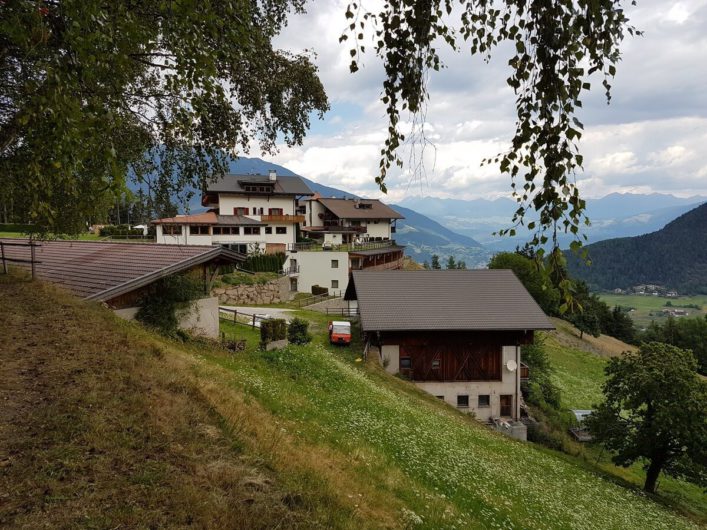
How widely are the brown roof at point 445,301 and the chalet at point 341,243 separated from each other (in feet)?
69.6

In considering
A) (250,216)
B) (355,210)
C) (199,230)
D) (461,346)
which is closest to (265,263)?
(199,230)

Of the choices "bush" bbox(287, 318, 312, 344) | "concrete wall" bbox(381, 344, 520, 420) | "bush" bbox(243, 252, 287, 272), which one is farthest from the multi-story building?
"concrete wall" bbox(381, 344, 520, 420)

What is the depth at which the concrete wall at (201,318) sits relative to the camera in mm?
19391

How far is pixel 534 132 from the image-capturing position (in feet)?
9.43

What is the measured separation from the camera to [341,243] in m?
64.4

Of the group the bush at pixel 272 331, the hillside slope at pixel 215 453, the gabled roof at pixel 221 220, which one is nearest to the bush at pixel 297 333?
the bush at pixel 272 331

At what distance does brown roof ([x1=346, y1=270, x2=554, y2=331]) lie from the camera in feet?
86.5

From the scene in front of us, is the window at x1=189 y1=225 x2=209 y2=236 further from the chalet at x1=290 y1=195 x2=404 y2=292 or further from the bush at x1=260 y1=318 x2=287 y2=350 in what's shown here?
the bush at x1=260 y1=318 x2=287 y2=350

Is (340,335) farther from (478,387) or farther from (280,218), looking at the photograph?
(280,218)

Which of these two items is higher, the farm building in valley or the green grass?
the farm building in valley

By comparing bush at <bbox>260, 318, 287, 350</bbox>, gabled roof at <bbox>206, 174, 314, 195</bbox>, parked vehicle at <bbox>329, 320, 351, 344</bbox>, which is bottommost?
parked vehicle at <bbox>329, 320, 351, 344</bbox>

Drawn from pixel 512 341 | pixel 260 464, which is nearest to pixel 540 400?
pixel 512 341

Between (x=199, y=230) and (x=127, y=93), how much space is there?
1821 inches

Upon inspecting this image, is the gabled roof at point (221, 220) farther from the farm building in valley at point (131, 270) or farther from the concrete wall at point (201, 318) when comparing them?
the concrete wall at point (201, 318)
